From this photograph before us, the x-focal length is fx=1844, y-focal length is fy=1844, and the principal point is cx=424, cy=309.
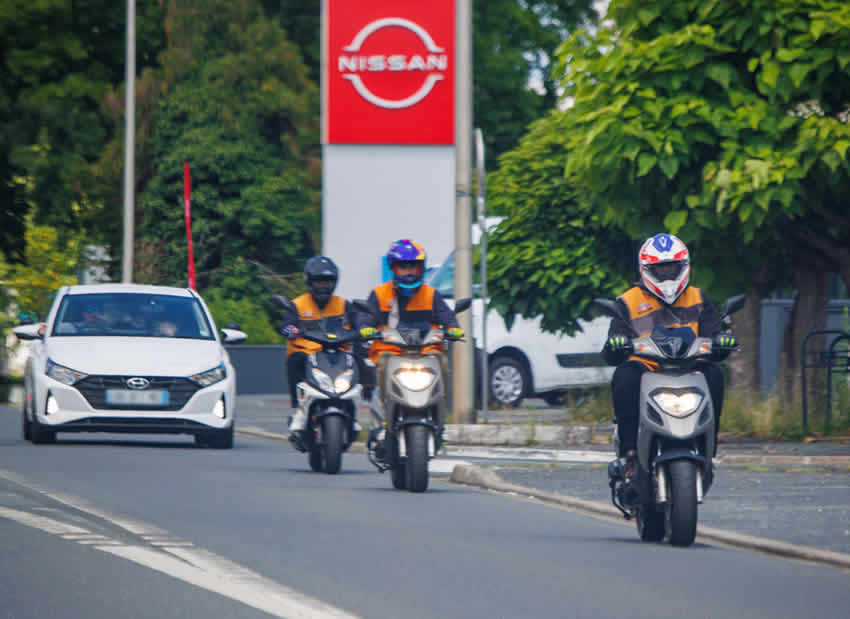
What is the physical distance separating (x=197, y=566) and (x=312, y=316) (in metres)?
6.63

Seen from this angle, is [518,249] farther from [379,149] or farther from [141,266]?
[141,266]

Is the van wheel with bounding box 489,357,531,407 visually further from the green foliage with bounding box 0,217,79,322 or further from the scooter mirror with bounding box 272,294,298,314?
the green foliage with bounding box 0,217,79,322

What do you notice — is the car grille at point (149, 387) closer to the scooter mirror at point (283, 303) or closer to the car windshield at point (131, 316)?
the car windshield at point (131, 316)

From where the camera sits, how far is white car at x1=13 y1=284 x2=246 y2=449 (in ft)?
52.9

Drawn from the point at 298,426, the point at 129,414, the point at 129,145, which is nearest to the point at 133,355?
the point at 129,414

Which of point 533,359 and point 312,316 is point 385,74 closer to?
point 533,359

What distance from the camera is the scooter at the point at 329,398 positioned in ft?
46.0

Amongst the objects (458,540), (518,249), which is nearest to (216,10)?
(518,249)

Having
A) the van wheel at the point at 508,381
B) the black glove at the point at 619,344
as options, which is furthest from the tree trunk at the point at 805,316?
the black glove at the point at 619,344

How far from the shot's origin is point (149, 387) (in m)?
16.2

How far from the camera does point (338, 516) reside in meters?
10.8

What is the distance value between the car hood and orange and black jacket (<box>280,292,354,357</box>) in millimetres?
1891

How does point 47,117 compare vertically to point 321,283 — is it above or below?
above

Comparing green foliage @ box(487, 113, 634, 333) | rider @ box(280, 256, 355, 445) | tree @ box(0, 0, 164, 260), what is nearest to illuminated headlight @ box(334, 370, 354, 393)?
rider @ box(280, 256, 355, 445)
